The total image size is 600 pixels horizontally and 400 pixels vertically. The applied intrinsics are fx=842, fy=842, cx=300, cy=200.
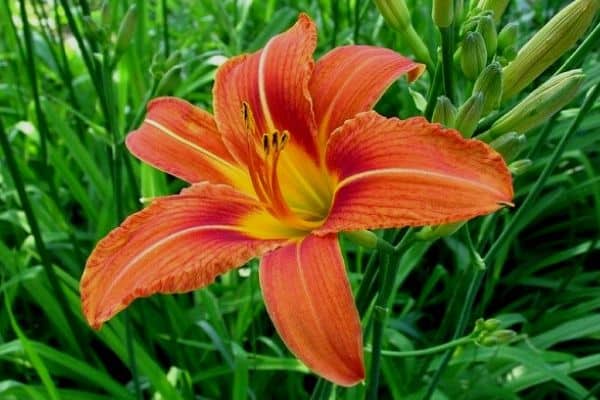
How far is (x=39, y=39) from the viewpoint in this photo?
2.64m

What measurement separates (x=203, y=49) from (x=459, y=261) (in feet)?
3.81

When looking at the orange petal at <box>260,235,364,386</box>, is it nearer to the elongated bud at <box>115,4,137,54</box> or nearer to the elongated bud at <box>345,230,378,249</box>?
the elongated bud at <box>345,230,378,249</box>

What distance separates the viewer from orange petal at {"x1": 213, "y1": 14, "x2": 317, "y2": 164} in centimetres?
99

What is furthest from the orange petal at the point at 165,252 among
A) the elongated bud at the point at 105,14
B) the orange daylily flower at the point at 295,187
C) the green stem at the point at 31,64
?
the green stem at the point at 31,64

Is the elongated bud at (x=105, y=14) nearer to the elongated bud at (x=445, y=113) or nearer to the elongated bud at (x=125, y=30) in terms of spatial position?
the elongated bud at (x=125, y=30)

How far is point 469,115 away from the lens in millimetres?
781

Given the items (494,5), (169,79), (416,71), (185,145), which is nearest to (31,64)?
(169,79)

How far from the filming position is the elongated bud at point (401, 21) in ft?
3.01

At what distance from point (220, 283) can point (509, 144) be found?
117 cm

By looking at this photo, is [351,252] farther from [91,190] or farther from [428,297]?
[91,190]

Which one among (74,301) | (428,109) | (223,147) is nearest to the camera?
(428,109)

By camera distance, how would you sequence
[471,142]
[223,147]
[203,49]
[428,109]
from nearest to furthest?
[471,142] → [428,109] → [223,147] → [203,49]

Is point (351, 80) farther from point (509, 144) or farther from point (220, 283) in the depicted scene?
point (220, 283)

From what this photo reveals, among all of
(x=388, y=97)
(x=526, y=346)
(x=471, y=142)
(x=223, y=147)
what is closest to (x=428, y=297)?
(x=526, y=346)
